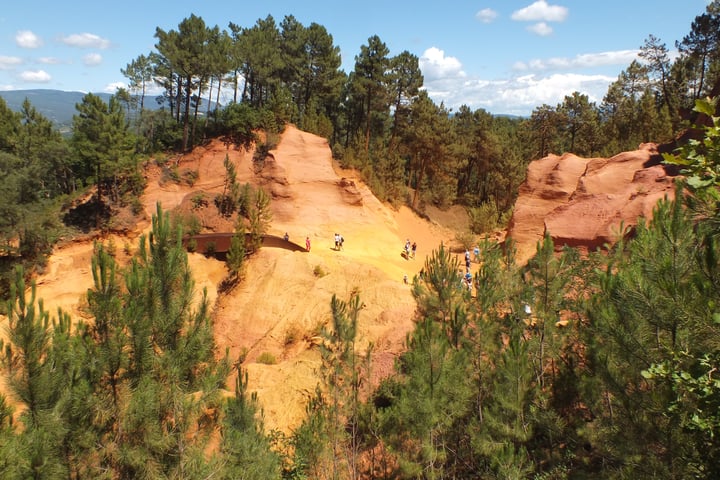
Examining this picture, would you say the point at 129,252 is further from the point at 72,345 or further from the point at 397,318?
the point at 72,345

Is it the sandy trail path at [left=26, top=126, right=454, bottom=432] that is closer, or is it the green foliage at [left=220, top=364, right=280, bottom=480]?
the green foliage at [left=220, top=364, right=280, bottom=480]

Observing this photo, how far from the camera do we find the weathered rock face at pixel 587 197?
773 inches

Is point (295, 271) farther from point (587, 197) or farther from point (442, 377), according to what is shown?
point (587, 197)

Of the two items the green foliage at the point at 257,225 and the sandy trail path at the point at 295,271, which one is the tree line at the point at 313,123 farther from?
the green foliage at the point at 257,225

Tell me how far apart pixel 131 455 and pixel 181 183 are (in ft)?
96.4

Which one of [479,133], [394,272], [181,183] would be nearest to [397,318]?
[394,272]

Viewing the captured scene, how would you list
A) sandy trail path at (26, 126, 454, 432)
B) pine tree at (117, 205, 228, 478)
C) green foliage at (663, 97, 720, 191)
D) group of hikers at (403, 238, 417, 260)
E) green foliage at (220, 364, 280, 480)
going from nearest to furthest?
green foliage at (663, 97, 720, 191), pine tree at (117, 205, 228, 478), green foliage at (220, 364, 280, 480), sandy trail path at (26, 126, 454, 432), group of hikers at (403, 238, 417, 260)

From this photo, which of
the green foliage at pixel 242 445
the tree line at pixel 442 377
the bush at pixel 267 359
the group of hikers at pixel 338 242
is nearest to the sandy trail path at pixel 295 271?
the bush at pixel 267 359

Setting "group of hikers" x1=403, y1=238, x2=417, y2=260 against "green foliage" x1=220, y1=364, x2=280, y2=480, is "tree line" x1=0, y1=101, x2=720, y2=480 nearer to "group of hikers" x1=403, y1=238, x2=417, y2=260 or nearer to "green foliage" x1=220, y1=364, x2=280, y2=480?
"green foliage" x1=220, y1=364, x2=280, y2=480

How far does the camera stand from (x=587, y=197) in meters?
22.0

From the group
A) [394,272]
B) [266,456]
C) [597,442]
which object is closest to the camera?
[597,442]

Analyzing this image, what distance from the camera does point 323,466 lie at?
12.4 m

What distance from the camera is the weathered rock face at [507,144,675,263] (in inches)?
773

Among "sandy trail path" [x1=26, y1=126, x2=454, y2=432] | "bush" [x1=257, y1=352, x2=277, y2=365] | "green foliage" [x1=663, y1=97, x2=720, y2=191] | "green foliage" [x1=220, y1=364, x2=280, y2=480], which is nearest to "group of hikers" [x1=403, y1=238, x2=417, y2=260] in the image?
"sandy trail path" [x1=26, y1=126, x2=454, y2=432]
